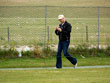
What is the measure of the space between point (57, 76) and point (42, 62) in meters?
4.26

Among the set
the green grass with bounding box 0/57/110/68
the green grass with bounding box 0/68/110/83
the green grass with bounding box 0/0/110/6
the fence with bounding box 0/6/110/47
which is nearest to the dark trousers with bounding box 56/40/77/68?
the green grass with bounding box 0/68/110/83

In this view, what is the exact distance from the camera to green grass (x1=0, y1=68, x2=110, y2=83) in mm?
13758

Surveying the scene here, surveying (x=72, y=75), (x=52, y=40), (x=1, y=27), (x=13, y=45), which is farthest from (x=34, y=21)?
(x=72, y=75)

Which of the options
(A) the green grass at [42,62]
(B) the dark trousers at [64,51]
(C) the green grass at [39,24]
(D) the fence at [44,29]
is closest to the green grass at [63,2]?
(C) the green grass at [39,24]

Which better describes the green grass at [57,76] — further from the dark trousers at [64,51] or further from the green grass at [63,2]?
the green grass at [63,2]

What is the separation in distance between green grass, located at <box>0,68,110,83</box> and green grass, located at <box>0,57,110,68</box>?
1940 mm

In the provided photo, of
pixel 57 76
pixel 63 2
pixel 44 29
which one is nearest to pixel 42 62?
pixel 57 76

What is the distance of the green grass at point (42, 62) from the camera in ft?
59.6

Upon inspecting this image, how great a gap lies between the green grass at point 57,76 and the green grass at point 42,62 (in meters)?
1.94

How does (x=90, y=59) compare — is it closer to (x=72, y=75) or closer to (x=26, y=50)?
(x=26, y=50)

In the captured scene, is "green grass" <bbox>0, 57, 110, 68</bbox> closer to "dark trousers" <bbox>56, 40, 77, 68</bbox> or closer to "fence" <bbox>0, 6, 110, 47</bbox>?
"dark trousers" <bbox>56, 40, 77, 68</bbox>

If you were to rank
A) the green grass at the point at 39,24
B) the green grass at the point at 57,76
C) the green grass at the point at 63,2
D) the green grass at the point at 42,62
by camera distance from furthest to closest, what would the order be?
the green grass at the point at 63,2
the green grass at the point at 39,24
the green grass at the point at 42,62
the green grass at the point at 57,76

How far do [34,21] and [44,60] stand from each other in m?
8.24

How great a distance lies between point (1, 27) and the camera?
25.1m
